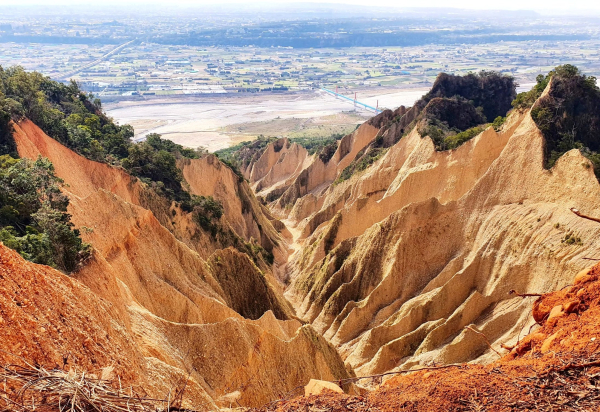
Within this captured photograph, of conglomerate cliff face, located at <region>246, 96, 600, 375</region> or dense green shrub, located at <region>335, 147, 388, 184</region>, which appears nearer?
conglomerate cliff face, located at <region>246, 96, 600, 375</region>

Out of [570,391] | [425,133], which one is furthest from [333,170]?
[570,391]

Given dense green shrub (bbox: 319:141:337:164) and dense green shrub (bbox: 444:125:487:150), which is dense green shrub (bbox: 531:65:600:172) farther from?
dense green shrub (bbox: 319:141:337:164)

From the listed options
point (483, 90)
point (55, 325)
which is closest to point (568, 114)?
point (55, 325)

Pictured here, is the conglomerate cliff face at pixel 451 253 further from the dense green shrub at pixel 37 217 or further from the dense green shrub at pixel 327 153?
the dense green shrub at pixel 327 153

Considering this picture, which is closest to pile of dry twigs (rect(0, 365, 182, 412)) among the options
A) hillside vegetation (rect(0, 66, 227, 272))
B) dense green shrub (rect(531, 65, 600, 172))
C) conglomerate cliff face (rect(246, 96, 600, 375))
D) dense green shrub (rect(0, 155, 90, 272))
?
dense green shrub (rect(0, 155, 90, 272))

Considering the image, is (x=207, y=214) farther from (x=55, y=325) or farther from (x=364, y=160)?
(x=55, y=325)

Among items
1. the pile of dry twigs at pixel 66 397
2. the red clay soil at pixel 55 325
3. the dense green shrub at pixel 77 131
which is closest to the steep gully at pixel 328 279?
the red clay soil at pixel 55 325
